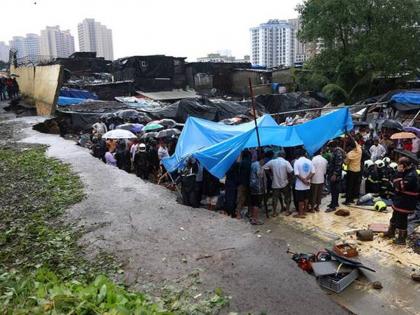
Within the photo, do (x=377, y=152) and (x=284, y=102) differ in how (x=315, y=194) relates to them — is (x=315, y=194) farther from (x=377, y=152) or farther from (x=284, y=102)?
(x=284, y=102)

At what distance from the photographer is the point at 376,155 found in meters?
10.8

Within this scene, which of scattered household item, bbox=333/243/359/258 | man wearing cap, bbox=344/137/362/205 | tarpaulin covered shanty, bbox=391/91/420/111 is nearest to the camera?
scattered household item, bbox=333/243/359/258

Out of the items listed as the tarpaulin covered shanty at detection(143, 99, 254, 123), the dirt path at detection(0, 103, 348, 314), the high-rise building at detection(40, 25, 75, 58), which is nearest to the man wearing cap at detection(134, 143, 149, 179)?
the dirt path at detection(0, 103, 348, 314)

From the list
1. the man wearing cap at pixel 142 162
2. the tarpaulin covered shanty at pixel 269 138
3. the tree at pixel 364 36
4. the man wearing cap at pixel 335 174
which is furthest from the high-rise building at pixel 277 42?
the man wearing cap at pixel 335 174

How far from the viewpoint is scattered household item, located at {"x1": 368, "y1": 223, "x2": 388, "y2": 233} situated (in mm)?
7366

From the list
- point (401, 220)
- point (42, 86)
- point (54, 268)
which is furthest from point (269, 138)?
point (42, 86)

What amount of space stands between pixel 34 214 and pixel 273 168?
4.89 m

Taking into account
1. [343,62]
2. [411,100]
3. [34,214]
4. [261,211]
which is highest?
[343,62]

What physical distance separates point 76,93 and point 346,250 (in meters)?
20.8

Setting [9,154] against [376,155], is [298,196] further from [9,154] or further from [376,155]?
[9,154]

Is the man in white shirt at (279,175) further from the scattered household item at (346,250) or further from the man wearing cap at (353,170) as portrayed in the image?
the scattered household item at (346,250)

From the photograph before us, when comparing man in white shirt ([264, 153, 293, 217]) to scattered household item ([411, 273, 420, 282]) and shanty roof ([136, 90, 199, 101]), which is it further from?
shanty roof ([136, 90, 199, 101])

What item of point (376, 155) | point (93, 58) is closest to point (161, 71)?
point (93, 58)

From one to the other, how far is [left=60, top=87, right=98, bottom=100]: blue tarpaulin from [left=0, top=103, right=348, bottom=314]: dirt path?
1650 cm
